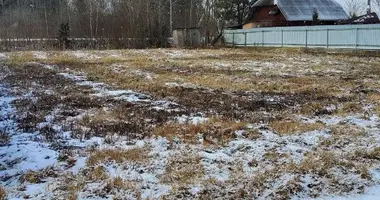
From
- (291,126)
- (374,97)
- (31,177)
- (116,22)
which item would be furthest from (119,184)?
(116,22)

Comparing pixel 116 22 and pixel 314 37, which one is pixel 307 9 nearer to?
pixel 314 37

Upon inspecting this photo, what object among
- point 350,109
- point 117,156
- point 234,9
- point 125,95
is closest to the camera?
point 117,156

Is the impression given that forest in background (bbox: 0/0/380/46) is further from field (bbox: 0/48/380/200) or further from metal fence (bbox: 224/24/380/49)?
field (bbox: 0/48/380/200)

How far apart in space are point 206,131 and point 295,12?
34.3 m

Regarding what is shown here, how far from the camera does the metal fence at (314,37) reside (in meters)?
20.8

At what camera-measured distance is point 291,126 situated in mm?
6039

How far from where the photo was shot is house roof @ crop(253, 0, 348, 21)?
1479 inches

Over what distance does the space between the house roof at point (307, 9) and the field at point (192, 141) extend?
94.5ft

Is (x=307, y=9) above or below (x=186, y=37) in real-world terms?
above

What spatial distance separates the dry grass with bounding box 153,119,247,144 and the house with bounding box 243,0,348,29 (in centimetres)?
3267

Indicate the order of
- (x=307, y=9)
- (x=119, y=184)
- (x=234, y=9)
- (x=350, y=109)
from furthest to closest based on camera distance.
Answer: (x=234, y=9)
(x=307, y=9)
(x=350, y=109)
(x=119, y=184)

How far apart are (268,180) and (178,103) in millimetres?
4054

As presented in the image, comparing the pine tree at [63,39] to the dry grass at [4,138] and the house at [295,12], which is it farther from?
the dry grass at [4,138]

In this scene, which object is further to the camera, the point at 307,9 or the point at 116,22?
the point at 307,9
